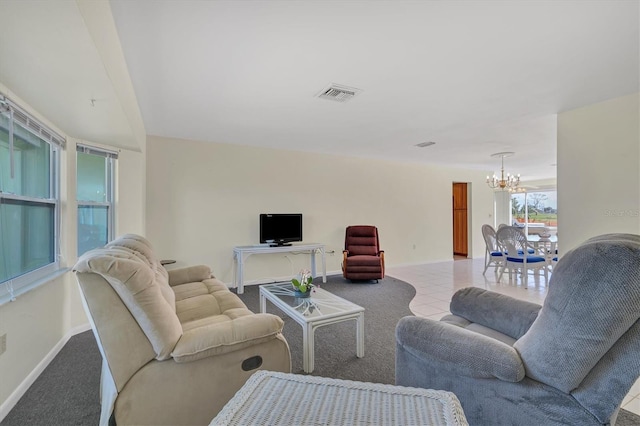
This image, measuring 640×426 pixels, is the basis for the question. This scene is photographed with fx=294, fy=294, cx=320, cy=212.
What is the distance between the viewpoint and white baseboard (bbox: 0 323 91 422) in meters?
1.77

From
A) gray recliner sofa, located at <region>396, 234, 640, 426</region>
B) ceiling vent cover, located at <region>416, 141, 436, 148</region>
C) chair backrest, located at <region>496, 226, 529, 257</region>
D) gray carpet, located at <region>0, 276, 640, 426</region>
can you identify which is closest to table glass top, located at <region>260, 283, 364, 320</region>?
gray carpet, located at <region>0, 276, 640, 426</region>

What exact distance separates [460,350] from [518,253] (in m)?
4.59

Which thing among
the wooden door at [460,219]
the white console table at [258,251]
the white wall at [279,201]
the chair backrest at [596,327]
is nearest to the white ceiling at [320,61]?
the white wall at [279,201]

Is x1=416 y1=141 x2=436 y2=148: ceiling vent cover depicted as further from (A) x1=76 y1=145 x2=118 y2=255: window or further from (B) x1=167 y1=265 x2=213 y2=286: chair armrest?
(A) x1=76 y1=145 x2=118 y2=255: window

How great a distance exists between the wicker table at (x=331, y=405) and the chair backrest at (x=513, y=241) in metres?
4.81

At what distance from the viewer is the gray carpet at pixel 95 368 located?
1.73 meters

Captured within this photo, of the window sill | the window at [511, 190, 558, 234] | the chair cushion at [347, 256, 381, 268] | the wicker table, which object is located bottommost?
the chair cushion at [347, 256, 381, 268]

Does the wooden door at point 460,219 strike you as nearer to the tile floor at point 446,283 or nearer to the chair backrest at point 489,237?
the tile floor at point 446,283

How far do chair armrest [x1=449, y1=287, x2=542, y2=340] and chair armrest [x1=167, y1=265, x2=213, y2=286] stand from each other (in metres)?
2.38

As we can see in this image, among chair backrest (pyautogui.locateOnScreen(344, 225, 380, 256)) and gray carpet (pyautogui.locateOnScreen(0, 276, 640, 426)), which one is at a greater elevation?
chair backrest (pyautogui.locateOnScreen(344, 225, 380, 256))

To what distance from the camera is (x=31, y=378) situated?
2045 mm

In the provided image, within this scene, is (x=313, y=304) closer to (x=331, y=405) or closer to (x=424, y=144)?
(x=331, y=405)

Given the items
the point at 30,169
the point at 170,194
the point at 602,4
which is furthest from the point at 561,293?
the point at 170,194

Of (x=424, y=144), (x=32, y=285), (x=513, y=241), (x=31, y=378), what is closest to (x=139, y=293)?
(x=32, y=285)
